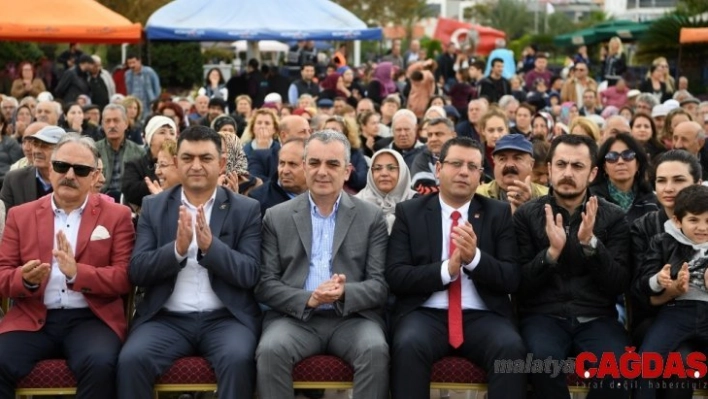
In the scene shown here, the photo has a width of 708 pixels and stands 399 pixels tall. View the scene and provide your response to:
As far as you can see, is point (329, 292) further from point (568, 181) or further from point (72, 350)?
point (568, 181)

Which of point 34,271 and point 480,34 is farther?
point 480,34

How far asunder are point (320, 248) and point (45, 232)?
1574mm

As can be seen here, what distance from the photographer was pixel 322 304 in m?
6.44

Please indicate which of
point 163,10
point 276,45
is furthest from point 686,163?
point 276,45

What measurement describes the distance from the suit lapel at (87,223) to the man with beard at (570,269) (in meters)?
2.47

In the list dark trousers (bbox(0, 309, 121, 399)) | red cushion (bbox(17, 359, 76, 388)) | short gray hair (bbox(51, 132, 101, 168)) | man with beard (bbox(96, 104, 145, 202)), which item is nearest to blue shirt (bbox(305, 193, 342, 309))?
dark trousers (bbox(0, 309, 121, 399))

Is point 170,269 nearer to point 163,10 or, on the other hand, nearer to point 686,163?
point 686,163

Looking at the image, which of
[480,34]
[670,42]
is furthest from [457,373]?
[480,34]

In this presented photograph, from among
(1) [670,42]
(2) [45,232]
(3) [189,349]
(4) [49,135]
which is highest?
(1) [670,42]

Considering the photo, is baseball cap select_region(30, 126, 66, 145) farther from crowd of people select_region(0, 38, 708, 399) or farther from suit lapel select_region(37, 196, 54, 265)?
suit lapel select_region(37, 196, 54, 265)

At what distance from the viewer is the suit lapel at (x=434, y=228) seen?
21.6ft

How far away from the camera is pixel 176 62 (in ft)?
100

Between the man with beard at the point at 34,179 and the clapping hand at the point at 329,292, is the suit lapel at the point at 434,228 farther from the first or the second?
the man with beard at the point at 34,179

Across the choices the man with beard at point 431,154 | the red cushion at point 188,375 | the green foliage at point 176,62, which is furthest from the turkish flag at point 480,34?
the red cushion at point 188,375
